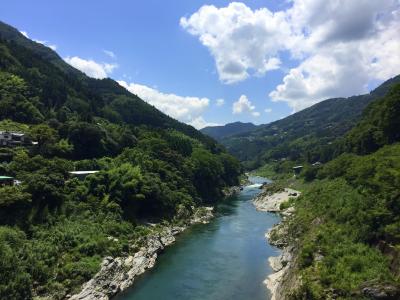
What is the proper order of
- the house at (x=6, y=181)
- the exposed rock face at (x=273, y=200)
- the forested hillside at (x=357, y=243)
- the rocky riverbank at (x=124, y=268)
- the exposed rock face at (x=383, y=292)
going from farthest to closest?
the exposed rock face at (x=273, y=200) < the house at (x=6, y=181) < the rocky riverbank at (x=124, y=268) < the forested hillside at (x=357, y=243) < the exposed rock face at (x=383, y=292)

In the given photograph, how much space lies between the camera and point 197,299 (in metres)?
37.2

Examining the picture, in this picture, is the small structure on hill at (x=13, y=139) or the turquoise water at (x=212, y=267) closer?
the turquoise water at (x=212, y=267)

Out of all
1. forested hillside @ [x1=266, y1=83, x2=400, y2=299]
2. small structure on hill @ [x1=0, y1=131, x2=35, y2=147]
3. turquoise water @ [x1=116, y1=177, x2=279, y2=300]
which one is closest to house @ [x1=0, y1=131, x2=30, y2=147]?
small structure on hill @ [x1=0, y1=131, x2=35, y2=147]

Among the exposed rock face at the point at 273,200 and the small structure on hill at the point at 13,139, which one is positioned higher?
the small structure on hill at the point at 13,139

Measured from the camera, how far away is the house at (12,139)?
6600 centimetres

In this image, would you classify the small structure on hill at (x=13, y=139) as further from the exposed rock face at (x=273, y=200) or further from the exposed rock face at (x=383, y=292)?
the exposed rock face at (x=383, y=292)

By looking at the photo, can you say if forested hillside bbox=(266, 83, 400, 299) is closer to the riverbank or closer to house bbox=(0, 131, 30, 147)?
the riverbank

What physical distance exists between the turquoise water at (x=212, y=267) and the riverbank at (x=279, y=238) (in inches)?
37.5

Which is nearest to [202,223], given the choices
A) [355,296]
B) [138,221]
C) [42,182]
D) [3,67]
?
[138,221]

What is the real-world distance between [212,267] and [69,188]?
2316cm

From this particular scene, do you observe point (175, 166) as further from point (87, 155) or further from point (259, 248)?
point (259, 248)

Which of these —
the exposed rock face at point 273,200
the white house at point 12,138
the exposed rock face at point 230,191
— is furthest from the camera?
the exposed rock face at point 230,191

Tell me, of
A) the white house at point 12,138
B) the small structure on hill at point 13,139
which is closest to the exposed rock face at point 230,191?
the small structure on hill at point 13,139

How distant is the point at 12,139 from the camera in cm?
6819
